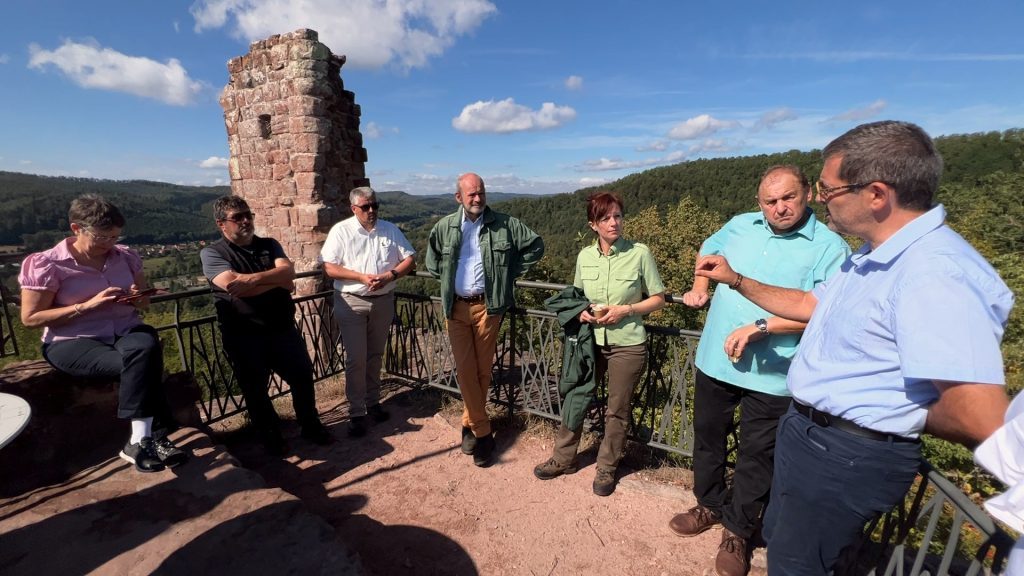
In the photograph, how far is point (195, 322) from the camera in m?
3.51

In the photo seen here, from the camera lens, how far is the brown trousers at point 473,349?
3.23 meters

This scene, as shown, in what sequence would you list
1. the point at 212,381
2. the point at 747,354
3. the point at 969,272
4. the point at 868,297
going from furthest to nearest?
1. the point at 212,381
2. the point at 747,354
3. the point at 868,297
4. the point at 969,272

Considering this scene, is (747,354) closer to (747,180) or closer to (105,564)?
(105,564)

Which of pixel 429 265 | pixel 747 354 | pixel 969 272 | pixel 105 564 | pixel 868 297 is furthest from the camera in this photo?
pixel 429 265

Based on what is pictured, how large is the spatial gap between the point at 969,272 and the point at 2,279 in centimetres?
565

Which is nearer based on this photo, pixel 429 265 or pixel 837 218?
pixel 837 218

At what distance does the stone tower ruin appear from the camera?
508 cm

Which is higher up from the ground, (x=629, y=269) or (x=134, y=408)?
(x=629, y=269)

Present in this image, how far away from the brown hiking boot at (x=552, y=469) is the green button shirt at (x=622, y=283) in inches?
39.0

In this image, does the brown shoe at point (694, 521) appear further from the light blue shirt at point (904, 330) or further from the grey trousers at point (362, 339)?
the grey trousers at point (362, 339)

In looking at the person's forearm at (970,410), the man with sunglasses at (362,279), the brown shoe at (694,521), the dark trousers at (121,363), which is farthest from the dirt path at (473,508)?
the person's forearm at (970,410)

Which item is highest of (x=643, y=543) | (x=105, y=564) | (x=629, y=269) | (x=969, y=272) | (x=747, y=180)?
(x=747, y=180)

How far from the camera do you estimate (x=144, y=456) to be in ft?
8.54

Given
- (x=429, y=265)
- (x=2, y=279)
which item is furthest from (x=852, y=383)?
(x=2, y=279)
